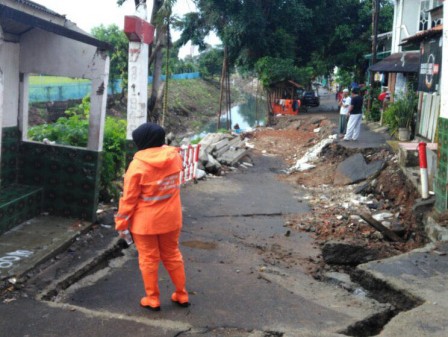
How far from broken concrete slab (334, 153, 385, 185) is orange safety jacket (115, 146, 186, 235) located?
27.2ft

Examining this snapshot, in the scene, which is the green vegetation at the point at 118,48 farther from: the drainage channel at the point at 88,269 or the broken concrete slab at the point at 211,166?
the drainage channel at the point at 88,269

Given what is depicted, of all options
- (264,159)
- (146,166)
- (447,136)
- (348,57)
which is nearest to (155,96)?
(264,159)

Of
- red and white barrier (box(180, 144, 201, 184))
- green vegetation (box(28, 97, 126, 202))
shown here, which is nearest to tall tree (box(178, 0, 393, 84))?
red and white barrier (box(180, 144, 201, 184))

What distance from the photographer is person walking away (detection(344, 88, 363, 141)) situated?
15133 millimetres

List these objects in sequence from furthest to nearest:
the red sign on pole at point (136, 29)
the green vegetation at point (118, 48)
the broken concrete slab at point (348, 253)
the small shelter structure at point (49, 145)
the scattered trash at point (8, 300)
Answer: the green vegetation at point (118, 48) → the red sign on pole at point (136, 29) → the small shelter structure at point (49, 145) → the broken concrete slab at point (348, 253) → the scattered trash at point (8, 300)

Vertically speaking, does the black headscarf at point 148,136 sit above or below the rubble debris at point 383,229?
above

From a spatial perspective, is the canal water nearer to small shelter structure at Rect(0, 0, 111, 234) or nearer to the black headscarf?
small shelter structure at Rect(0, 0, 111, 234)

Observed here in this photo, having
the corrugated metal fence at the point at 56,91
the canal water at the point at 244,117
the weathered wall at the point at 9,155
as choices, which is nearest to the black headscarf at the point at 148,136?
the weathered wall at the point at 9,155

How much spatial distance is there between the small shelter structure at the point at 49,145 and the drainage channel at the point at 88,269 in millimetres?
768

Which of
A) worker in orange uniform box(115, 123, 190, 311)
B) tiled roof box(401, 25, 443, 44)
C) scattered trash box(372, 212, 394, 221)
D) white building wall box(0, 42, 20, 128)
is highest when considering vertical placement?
tiled roof box(401, 25, 443, 44)

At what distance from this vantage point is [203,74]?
6481cm

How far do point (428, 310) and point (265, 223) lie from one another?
183 inches

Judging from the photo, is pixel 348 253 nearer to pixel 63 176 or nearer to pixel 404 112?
pixel 63 176

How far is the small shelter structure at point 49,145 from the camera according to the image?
21.8 ft
